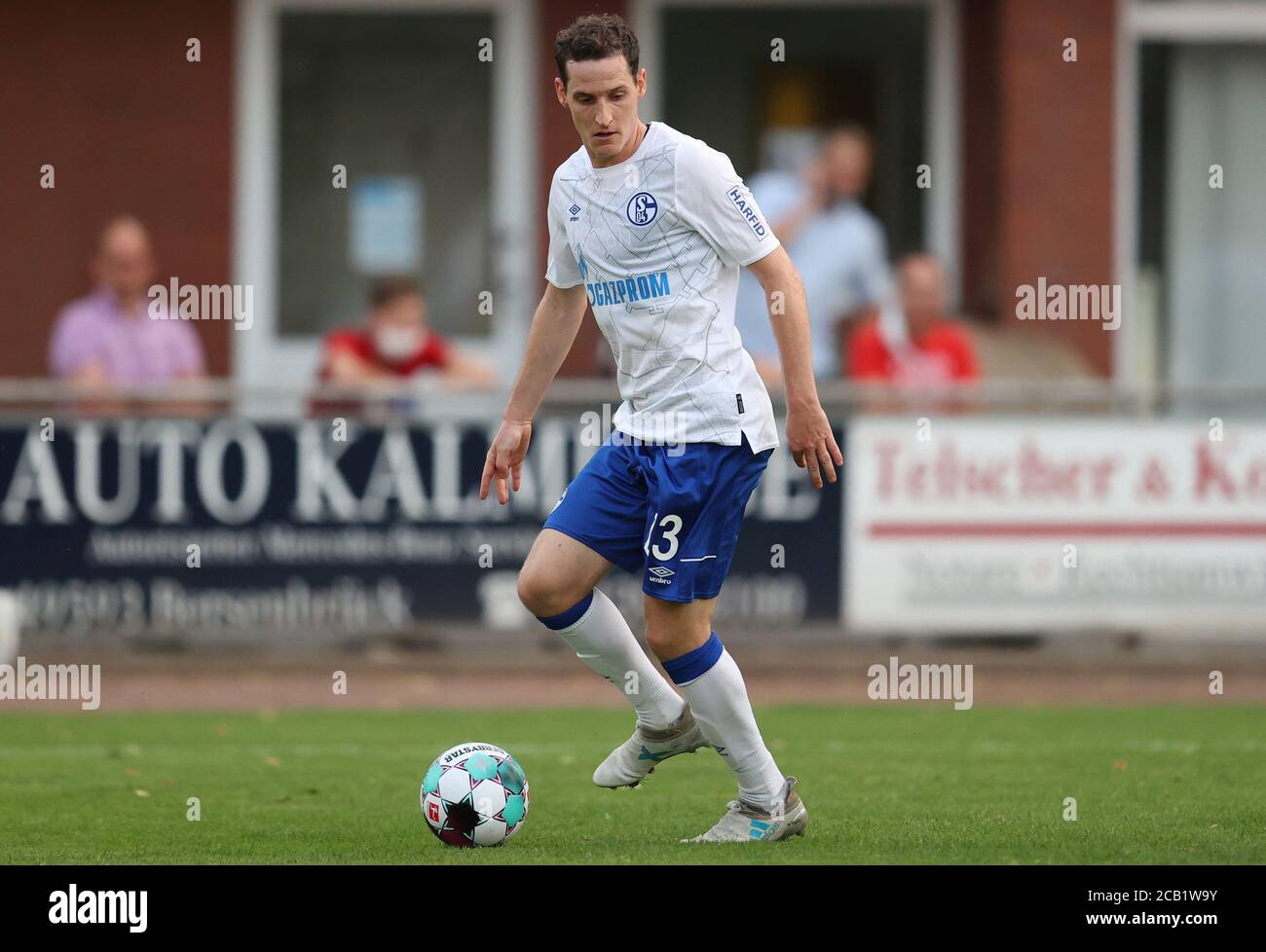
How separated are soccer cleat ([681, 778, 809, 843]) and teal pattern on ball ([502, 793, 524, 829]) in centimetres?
52

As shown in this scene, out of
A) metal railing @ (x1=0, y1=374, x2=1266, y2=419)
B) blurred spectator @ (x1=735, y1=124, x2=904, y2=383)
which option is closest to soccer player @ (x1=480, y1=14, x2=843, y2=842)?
metal railing @ (x1=0, y1=374, x2=1266, y2=419)

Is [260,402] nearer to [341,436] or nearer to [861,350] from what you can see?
[341,436]

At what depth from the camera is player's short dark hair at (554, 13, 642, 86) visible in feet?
20.6

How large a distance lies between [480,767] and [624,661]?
0.57m

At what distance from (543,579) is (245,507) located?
6.21 meters

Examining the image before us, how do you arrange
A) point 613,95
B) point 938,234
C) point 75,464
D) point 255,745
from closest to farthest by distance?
1. point 613,95
2. point 255,745
3. point 75,464
4. point 938,234

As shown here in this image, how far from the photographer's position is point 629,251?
6.49 m

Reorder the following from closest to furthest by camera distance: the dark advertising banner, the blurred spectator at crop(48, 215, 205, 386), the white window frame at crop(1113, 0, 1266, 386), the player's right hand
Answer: the player's right hand
the dark advertising banner
the blurred spectator at crop(48, 215, 205, 386)
the white window frame at crop(1113, 0, 1266, 386)

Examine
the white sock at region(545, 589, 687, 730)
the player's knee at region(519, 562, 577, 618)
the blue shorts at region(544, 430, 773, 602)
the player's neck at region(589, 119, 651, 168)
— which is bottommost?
the white sock at region(545, 589, 687, 730)

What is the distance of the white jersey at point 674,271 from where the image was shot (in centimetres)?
644

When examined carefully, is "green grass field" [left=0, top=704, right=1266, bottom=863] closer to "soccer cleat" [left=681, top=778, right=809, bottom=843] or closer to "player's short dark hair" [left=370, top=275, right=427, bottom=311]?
"soccer cleat" [left=681, top=778, right=809, bottom=843]

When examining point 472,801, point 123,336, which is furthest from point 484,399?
point 472,801

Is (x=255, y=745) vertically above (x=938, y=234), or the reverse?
(x=938, y=234)
